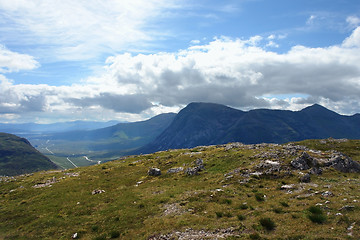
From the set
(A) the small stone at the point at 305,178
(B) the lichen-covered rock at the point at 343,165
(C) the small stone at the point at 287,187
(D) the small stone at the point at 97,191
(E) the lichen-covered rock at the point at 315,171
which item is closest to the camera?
(C) the small stone at the point at 287,187

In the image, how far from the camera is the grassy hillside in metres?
20.3

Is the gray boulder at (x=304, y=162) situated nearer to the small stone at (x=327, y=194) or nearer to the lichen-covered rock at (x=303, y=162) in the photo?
the lichen-covered rock at (x=303, y=162)

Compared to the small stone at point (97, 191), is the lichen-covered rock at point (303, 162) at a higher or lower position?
higher

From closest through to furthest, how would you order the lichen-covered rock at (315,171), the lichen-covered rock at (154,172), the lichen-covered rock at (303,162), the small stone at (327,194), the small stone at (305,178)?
the small stone at (327,194) < the small stone at (305,178) < the lichen-covered rock at (315,171) < the lichen-covered rock at (303,162) < the lichen-covered rock at (154,172)

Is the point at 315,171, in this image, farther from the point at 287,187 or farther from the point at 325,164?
the point at 287,187

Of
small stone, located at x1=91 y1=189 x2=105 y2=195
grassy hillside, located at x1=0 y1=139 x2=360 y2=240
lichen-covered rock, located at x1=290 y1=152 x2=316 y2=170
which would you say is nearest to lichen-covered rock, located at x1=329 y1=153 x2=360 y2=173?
grassy hillside, located at x1=0 y1=139 x2=360 y2=240

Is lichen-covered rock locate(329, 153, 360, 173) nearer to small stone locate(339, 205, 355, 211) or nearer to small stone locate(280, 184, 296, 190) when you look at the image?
small stone locate(280, 184, 296, 190)

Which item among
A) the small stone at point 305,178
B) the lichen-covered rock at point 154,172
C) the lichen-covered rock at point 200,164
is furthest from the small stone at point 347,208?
the lichen-covered rock at point 154,172

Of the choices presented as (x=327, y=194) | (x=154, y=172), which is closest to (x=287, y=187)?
(x=327, y=194)

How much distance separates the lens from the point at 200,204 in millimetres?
28578

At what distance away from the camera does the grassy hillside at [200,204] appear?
66.6 ft

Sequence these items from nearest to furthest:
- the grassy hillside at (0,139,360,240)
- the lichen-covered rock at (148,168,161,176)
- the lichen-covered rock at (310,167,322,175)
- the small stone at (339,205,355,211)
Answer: the grassy hillside at (0,139,360,240) < the small stone at (339,205,355,211) < the lichen-covered rock at (310,167,322,175) < the lichen-covered rock at (148,168,161,176)

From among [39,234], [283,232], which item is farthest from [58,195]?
[283,232]

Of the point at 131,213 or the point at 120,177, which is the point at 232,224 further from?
the point at 120,177
